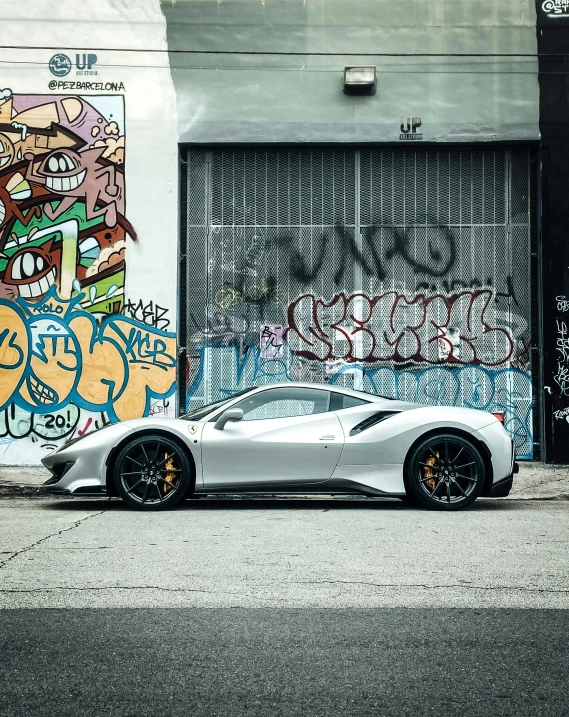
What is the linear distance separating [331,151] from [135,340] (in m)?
3.98

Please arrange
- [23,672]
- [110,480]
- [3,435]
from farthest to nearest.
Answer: [3,435], [110,480], [23,672]

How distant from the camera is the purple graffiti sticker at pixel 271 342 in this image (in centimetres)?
1406

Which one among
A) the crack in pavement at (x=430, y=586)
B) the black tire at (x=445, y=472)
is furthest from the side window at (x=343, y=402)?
the crack in pavement at (x=430, y=586)

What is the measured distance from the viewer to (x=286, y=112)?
14016 millimetres

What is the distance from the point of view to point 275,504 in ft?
32.0

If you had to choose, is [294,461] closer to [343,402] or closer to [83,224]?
[343,402]

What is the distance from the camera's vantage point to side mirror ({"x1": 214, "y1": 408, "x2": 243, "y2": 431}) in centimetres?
899

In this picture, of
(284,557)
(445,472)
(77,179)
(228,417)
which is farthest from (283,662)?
(77,179)

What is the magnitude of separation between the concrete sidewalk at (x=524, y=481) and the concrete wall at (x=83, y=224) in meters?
0.87

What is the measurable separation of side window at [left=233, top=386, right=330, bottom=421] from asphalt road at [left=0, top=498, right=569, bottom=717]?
137cm

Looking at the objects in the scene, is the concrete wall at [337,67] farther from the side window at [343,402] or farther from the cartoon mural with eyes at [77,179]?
the side window at [343,402]

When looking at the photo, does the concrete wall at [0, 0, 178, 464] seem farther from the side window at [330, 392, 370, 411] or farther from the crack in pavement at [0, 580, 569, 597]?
the crack in pavement at [0, 580, 569, 597]

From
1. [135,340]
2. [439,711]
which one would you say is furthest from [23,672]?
[135,340]

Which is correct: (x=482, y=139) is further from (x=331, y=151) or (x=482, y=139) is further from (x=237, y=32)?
(x=237, y=32)
